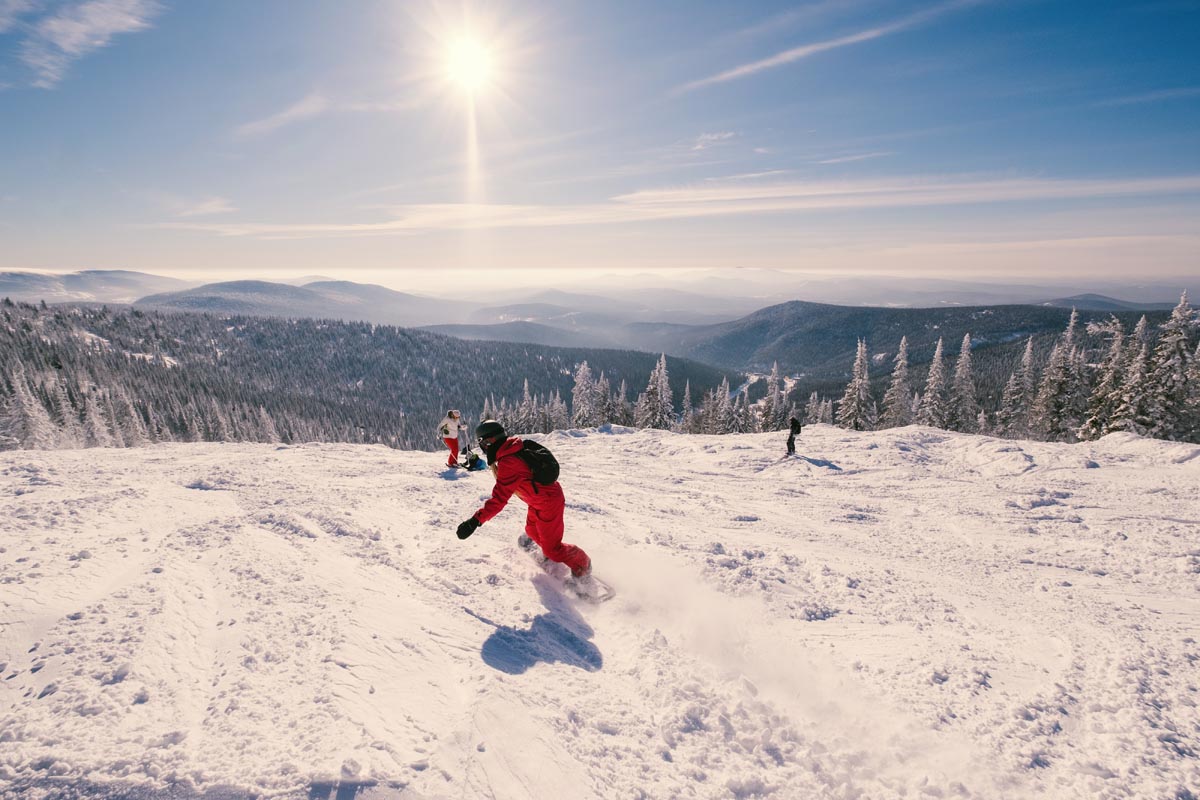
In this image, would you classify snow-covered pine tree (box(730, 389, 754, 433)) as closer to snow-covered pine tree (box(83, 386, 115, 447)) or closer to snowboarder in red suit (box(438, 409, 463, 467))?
snowboarder in red suit (box(438, 409, 463, 467))

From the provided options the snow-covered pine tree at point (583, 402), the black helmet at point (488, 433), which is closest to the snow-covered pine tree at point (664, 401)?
the snow-covered pine tree at point (583, 402)

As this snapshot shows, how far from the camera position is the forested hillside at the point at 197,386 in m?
52.5

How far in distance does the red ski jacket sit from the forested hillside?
49.0 meters

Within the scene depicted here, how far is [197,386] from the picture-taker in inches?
3878

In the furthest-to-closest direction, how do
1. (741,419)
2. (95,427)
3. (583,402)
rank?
(741,419) < (583,402) < (95,427)

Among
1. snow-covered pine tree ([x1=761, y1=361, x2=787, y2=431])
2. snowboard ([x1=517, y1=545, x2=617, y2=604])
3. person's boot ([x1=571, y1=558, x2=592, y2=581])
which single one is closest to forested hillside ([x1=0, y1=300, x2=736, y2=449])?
snowboard ([x1=517, y1=545, x2=617, y2=604])

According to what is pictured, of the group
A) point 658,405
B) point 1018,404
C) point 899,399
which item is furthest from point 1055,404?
point 658,405

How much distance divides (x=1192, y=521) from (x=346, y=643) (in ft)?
42.2

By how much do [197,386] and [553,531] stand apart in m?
125

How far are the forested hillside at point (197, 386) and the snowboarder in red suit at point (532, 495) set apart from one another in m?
48.8

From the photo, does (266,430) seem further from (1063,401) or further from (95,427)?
(1063,401)

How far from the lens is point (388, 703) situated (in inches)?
134

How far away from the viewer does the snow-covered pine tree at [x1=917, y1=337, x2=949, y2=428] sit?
43.3 m

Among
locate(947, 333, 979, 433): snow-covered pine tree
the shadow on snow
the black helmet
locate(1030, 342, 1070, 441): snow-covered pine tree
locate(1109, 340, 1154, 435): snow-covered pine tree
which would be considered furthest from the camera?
locate(947, 333, 979, 433): snow-covered pine tree
